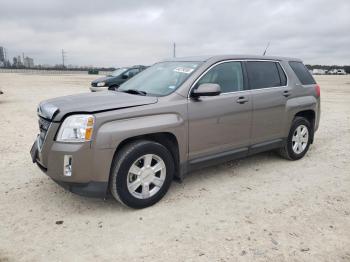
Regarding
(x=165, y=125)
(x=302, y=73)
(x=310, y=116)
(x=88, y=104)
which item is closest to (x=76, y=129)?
(x=88, y=104)

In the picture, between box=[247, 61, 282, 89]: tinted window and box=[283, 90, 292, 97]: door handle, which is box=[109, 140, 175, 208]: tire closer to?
box=[247, 61, 282, 89]: tinted window

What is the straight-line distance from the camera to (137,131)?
3.50 m

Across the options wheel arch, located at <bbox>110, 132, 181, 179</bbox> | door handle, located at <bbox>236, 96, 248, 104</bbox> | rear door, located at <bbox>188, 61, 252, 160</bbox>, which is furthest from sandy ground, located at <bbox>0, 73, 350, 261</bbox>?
door handle, located at <bbox>236, 96, 248, 104</bbox>

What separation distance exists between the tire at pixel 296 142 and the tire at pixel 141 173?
98.6 inches

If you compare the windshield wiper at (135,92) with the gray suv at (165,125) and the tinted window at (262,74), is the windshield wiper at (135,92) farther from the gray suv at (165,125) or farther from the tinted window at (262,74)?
the tinted window at (262,74)

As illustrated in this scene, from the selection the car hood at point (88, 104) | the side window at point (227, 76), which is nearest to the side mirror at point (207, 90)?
the side window at point (227, 76)

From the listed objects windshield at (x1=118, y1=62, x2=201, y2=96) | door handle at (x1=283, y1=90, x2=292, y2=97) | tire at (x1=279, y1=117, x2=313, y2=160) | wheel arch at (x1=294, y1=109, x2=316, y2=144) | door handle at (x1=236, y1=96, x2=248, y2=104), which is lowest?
tire at (x1=279, y1=117, x2=313, y2=160)

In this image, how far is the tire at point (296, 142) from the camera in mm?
5406

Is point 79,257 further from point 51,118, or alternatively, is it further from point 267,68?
point 267,68

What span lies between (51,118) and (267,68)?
11.1ft

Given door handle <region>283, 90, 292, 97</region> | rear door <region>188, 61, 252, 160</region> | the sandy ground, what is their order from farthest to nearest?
door handle <region>283, 90, 292, 97</region> < rear door <region>188, 61, 252, 160</region> < the sandy ground

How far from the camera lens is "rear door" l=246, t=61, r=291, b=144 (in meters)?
Result: 4.73

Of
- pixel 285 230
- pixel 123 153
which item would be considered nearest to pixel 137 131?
pixel 123 153

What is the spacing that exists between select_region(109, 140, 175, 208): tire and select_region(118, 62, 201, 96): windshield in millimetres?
785
